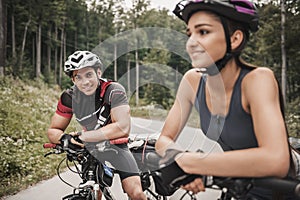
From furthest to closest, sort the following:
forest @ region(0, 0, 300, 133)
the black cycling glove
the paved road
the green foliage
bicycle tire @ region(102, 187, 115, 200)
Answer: the green foliage, bicycle tire @ region(102, 187, 115, 200), the black cycling glove, forest @ region(0, 0, 300, 133), the paved road

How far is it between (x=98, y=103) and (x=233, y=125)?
4.30 feet

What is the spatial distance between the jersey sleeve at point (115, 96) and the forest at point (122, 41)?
0.17 feet

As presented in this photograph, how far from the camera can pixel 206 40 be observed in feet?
3.77

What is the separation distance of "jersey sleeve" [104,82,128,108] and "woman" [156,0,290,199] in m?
1.03

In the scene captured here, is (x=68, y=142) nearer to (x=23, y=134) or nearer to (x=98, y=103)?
(x=98, y=103)

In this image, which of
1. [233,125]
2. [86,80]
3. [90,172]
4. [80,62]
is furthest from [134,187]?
[233,125]

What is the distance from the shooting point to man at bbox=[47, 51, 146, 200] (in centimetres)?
225

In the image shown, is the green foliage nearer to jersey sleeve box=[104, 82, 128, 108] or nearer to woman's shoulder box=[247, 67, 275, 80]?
jersey sleeve box=[104, 82, 128, 108]

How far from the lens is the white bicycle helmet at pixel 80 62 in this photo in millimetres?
2295

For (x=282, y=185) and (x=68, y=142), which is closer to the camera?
(x=282, y=185)

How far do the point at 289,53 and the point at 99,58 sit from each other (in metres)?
10.1

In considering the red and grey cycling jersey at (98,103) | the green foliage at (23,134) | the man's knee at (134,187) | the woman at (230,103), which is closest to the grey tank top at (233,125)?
the woman at (230,103)

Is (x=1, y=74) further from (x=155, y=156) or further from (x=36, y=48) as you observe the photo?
(x=155, y=156)

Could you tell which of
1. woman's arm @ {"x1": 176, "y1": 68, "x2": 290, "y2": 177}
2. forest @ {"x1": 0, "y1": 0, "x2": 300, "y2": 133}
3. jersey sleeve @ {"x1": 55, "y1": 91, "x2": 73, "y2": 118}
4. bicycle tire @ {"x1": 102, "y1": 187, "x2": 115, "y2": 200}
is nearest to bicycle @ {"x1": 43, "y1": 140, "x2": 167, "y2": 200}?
bicycle tire @ {"x1": 102, "y1": 187, "x2": 115, "y2": 200}
